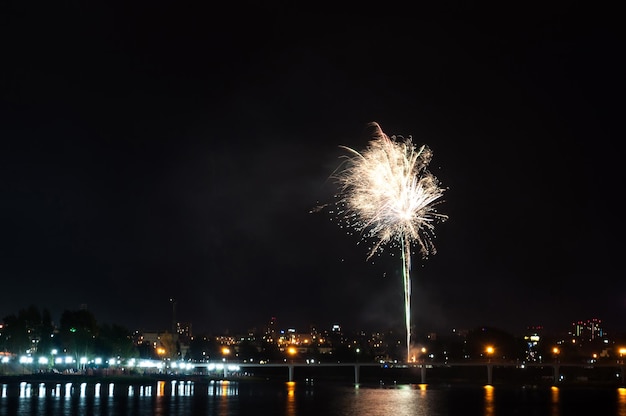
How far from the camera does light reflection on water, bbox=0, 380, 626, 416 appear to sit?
68188 millimetres

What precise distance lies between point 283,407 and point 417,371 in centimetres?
9314

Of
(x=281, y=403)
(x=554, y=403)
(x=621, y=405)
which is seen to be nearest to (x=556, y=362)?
(x=554, y=403)

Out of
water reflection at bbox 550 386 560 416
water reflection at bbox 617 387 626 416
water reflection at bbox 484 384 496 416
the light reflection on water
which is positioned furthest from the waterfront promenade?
water reflection at bbox 617 387 626 416

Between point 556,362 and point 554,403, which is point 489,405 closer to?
point 554,403

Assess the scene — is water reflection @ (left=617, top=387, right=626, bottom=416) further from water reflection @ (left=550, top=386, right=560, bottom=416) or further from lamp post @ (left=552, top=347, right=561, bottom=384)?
lamp post @ (left=552, top=347, right=561, bottom=384)

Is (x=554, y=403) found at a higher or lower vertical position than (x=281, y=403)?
lower

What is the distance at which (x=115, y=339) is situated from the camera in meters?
139

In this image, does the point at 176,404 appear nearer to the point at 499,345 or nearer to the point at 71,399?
the point at 71,399

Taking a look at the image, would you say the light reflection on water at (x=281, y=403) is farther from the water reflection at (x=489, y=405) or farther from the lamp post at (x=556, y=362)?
the lamp post at (x=556, y=362)

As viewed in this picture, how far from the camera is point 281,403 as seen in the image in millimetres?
80375

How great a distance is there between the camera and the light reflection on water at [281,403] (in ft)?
224

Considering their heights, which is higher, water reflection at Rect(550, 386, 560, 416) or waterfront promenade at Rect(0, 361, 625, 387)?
waterfront promenade at Rect(0, 361, 625, 387)

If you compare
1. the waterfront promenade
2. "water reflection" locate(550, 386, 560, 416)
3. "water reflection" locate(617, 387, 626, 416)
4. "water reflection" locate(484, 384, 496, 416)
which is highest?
the waterfront promenade

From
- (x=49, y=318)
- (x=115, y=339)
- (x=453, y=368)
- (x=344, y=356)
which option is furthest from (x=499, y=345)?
(x=49, y=318)
